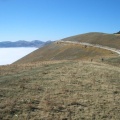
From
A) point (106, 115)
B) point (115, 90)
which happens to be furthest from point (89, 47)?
point (106, 115)

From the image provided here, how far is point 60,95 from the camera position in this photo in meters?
22.3

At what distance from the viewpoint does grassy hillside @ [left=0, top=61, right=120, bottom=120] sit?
18641mm

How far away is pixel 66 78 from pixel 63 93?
5029mm

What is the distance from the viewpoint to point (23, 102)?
20.1 meters

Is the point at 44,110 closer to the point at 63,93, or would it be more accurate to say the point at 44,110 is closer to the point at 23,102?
the point at 23,102

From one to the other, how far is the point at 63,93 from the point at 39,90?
2035 mm

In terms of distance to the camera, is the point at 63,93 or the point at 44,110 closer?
the point at 44,110

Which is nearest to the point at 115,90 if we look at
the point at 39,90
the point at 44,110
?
the point at 39,90

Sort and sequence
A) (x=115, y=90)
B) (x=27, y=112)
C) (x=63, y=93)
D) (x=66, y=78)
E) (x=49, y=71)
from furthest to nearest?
(x=49, y=71) → (x=66, y=78) → (x=115, y=90) → (x=63, y=93) → (x=27, y=112)

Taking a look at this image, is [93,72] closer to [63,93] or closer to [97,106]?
[63,93]

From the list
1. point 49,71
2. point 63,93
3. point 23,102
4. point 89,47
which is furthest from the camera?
point 89,47

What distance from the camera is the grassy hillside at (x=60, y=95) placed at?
18.6 metres

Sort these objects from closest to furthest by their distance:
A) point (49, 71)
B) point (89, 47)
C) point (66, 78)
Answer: point (66, 78) < point (49, 71) < point (89, 47)

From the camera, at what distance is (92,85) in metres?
25.9
